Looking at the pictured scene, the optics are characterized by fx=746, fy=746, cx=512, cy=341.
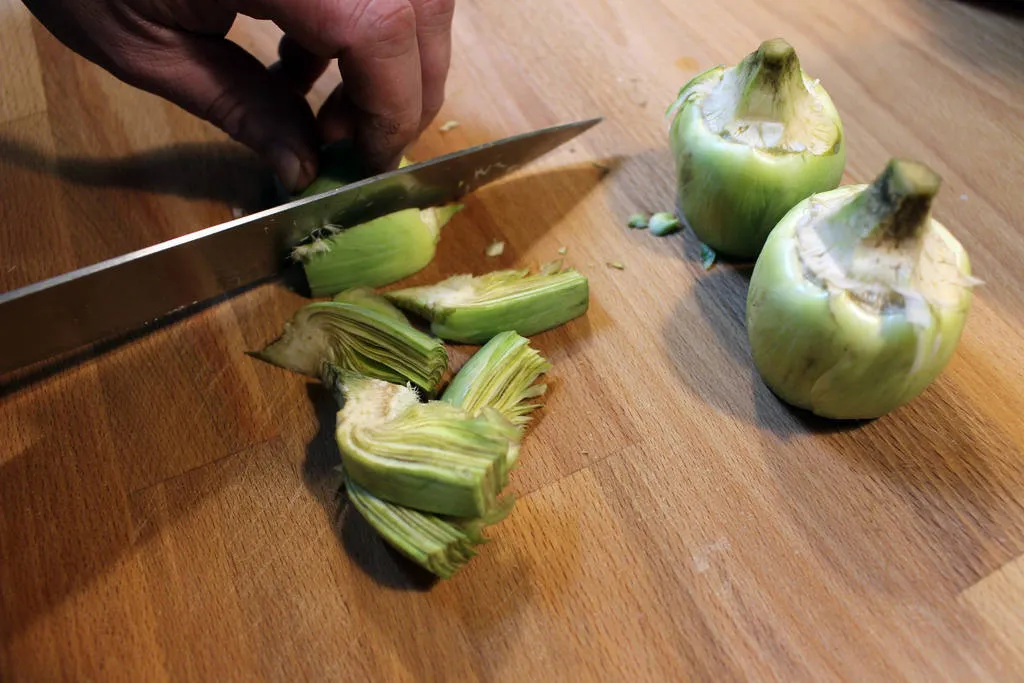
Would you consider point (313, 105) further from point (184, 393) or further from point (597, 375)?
point (597, 375)

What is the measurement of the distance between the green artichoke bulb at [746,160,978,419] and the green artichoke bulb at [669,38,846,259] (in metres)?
0.12

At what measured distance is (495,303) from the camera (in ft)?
4.09

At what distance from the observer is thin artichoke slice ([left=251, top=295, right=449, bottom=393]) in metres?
1.21

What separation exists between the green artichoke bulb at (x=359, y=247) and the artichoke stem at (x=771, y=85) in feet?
1.90

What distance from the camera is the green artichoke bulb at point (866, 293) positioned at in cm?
97

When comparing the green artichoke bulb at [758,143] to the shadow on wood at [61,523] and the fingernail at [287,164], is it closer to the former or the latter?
the fingernail at [287,164]

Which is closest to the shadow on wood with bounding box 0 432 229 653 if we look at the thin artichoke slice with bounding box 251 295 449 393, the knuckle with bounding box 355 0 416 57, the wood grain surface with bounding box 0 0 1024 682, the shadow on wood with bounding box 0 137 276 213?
the wood grain surface with bounding box 0 0 1024 682

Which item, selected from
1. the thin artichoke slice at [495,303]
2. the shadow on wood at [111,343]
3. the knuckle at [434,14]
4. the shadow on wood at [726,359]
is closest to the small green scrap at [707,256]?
the shadow on wood at [726,359]

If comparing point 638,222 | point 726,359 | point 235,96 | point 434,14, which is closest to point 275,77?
point 235,96

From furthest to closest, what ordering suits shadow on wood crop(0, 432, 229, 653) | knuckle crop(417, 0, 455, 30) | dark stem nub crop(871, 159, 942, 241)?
knuckle crop(417, 0, 455, 30) < shadow on wood crop(0, 432, 229, 653) < dark stem nub crop(871, 159, 942, 241)

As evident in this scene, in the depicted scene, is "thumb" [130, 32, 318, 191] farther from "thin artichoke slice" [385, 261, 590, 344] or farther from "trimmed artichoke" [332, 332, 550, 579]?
"trimmed artichoke" [332, 332, 550, 579]

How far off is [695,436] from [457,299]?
0.45m

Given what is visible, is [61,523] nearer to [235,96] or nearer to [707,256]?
[235,96]

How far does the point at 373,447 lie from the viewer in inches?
41.6
